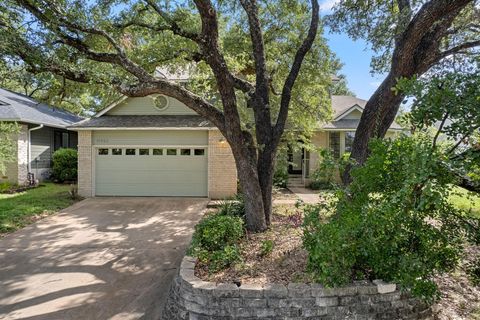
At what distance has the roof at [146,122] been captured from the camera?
12.1m

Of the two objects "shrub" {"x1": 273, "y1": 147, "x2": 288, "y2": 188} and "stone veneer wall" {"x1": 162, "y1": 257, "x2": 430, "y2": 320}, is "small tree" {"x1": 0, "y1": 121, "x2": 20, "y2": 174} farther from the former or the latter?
"stone veneer wall" {"x1": 162, "y1": 257, "x2": 430, "y2": 320}

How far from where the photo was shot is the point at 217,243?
17.0ft

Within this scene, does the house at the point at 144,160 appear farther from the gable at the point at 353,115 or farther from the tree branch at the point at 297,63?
the gable at the point at 353,115

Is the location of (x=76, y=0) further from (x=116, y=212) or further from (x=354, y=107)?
(x=354, y=107)

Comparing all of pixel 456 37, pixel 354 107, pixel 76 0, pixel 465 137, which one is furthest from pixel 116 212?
pixel 354 107

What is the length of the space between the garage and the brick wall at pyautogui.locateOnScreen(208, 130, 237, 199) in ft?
1.36

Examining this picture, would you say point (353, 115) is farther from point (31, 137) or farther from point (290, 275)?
point (31, 137)

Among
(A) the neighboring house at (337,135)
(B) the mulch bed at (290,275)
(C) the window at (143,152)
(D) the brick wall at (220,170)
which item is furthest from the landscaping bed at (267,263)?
(A) the neighboring house at (337,135)

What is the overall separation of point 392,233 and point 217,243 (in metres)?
2.82

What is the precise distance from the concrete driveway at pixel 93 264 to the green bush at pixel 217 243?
83cm

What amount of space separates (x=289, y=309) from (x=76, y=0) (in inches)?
303

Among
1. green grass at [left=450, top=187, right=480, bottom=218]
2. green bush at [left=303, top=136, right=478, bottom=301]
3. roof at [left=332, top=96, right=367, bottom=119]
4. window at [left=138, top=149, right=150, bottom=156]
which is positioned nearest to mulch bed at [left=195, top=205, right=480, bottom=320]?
green bush at [left=303, top=136, right=478, bottom=301]

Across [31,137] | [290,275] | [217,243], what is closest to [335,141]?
[217,243]

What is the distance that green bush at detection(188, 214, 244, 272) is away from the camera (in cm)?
→ 457
